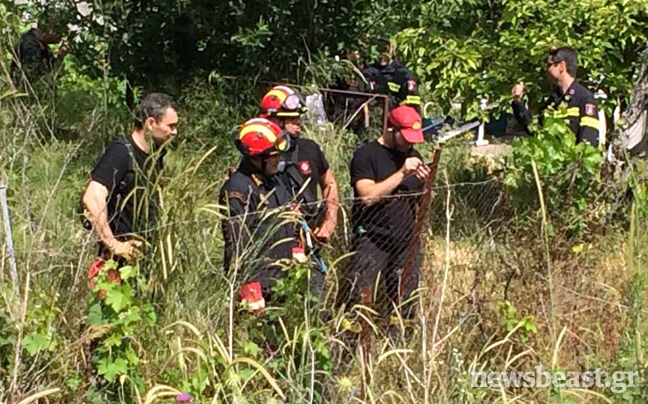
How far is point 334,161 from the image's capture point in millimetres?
6914

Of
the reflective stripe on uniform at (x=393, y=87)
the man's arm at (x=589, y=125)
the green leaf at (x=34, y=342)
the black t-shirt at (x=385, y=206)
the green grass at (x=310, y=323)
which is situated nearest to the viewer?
the green leaf at (x=34, y=342)

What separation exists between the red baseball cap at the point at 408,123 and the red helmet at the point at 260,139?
729mm

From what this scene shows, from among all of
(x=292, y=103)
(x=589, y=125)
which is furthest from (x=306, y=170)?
(x=589, y=125)

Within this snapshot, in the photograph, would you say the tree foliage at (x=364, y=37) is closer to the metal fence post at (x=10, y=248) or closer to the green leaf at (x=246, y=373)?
the metal fence post at (x=10, y=248)

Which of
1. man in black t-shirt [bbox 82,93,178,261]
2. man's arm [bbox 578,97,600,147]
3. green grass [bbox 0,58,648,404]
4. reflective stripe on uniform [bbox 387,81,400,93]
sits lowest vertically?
reflective stripe on uniform [bbox 387,81,400,93]

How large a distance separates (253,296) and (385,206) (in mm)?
1172

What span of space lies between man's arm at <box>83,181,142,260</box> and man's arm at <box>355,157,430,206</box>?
1.25 m

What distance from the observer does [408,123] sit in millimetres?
4746

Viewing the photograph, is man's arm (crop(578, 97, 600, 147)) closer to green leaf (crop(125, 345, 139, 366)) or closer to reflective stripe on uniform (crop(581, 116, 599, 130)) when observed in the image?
reflective stripe on uniform (crop(581, 116, 599, 130))

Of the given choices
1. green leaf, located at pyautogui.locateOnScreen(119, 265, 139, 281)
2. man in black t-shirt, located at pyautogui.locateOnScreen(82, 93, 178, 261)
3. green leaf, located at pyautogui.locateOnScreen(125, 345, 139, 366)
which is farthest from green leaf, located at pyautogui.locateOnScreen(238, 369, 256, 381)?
man in black t-shirt, located at pyautogui.locateOnScreen(82, 93, 178, 261)

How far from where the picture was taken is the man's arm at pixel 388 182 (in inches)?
182

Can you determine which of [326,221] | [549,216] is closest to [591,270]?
[549,216]

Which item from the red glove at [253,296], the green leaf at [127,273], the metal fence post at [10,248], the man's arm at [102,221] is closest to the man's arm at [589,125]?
the red glove at [253,296]

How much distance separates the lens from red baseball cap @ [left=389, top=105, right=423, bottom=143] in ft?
15.5
